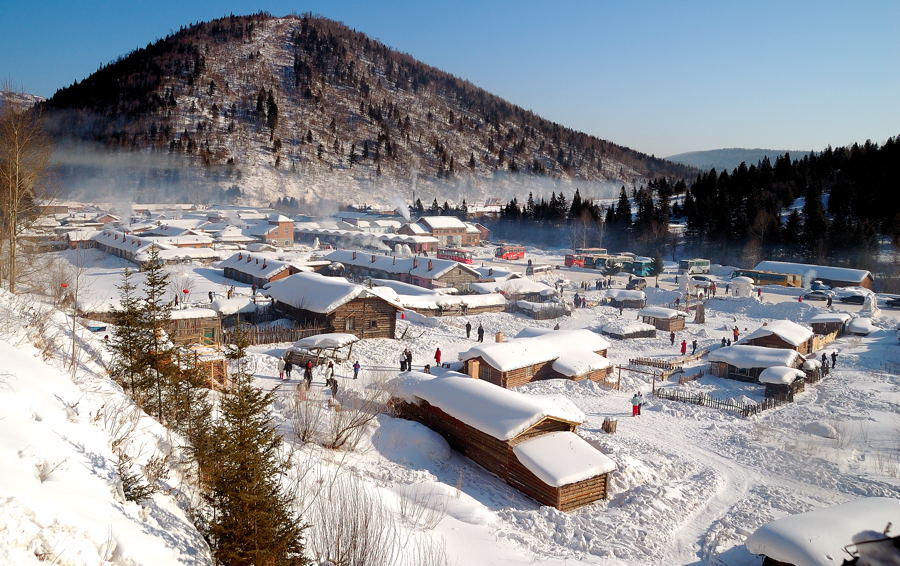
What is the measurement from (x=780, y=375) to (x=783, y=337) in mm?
5002

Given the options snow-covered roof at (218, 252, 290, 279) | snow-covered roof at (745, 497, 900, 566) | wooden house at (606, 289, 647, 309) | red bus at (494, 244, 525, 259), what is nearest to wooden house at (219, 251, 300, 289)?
snow-covered roof at (218, 252, 290, 279)

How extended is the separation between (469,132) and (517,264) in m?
102

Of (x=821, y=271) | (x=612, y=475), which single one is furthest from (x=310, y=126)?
(x=612, y=475)

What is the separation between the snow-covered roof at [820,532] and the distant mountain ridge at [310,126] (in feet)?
319

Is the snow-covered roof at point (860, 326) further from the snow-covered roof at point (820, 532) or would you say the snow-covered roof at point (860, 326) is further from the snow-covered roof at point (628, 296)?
the snow-covered roof at point (820, 532)

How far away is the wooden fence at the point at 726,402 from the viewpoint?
19.7 metres

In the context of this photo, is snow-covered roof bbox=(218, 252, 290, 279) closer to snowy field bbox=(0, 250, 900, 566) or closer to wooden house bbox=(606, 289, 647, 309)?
snowy field bbox=(0, 250, 900, 566)

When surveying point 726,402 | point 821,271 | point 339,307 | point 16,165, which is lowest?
point 726,402

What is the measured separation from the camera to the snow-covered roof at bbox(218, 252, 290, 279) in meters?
37.0

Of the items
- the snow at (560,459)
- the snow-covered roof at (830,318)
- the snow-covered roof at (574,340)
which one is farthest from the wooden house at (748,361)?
the snow at (560,459)

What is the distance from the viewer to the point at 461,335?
29.2 m

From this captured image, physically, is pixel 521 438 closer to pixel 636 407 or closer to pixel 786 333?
pixel 636 407

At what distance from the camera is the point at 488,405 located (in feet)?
45.8

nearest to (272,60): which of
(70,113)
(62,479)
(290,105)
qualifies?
(290,105)
